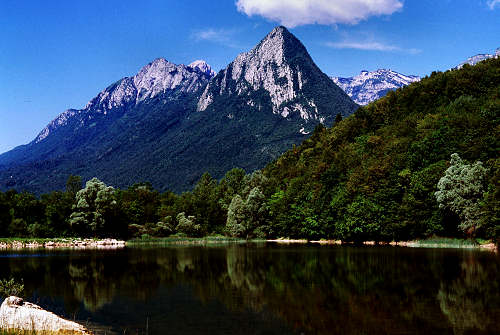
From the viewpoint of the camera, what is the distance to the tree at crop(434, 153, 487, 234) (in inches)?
2586

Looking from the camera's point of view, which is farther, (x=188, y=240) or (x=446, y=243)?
(x=188, y=240)

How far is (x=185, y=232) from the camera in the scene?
387ft

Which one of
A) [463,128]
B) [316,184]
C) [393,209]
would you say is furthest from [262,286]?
[316,184]

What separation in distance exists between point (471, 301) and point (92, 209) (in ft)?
300

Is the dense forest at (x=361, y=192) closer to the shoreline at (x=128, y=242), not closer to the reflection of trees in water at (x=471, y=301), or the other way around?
the shoreline at (x=128, y=242)

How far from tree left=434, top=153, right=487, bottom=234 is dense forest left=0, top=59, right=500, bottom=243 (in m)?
0.15

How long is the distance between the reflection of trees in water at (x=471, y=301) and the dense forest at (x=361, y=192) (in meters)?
32.5

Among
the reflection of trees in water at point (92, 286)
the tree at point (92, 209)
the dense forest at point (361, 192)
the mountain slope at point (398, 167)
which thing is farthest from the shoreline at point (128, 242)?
the reflection of trees in water at point (92, 286)

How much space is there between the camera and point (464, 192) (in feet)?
219

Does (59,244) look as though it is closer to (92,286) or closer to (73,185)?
(73,185)

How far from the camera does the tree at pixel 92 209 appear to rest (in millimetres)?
99375

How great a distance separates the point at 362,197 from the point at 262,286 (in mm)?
60090

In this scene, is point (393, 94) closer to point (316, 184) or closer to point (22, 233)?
point (316, 184)

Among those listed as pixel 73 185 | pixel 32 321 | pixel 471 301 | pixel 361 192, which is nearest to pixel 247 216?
pixel 361 192
